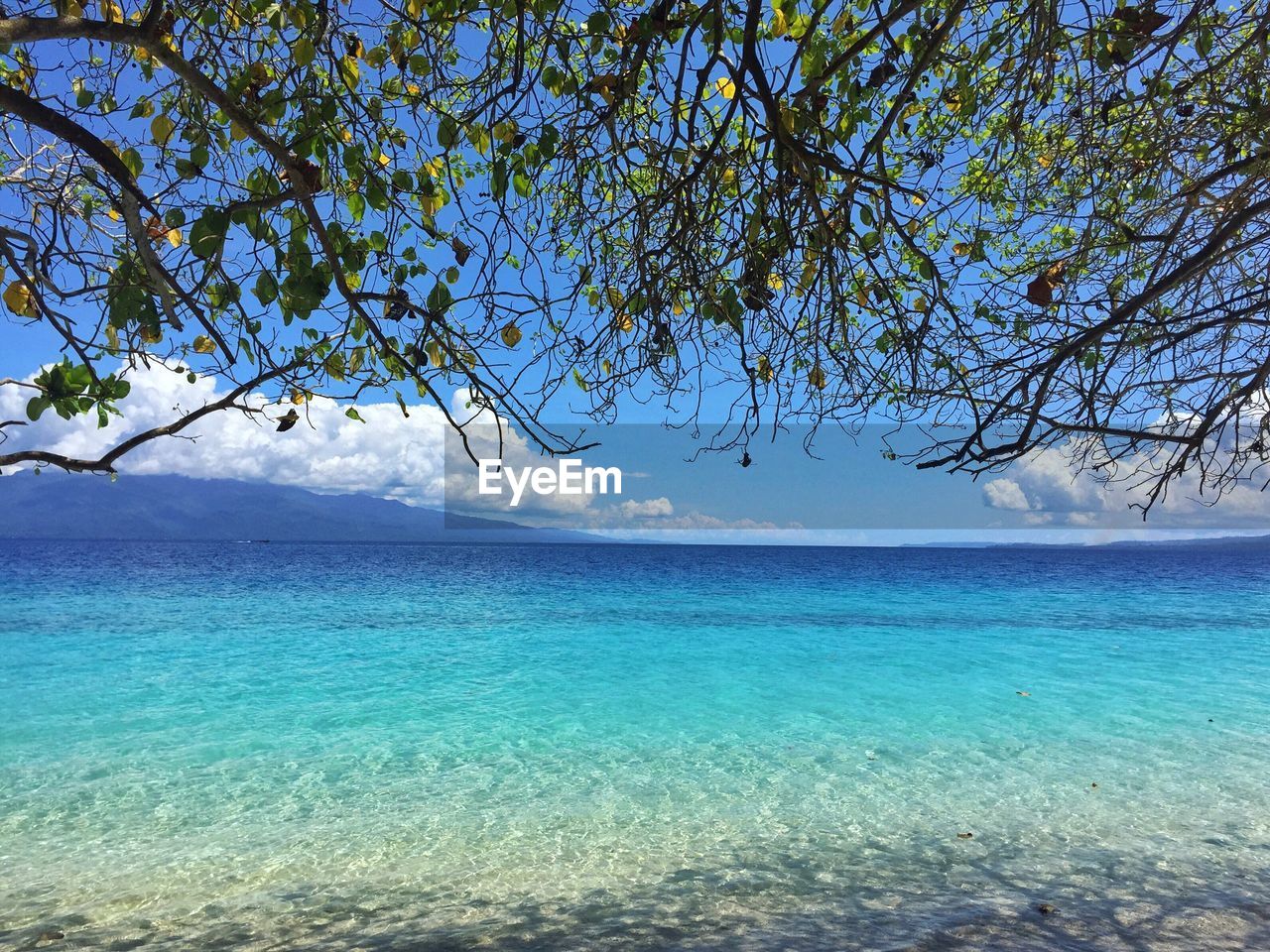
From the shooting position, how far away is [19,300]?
95.4 inches

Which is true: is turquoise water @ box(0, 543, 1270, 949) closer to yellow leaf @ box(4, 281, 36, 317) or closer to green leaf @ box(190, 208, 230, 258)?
yellow leaf @ box(4, 281, 36, 317)

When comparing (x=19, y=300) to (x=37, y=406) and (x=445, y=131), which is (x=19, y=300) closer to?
(x=37, y=406)

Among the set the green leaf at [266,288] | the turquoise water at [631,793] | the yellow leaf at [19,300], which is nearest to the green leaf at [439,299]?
the green leaf at [266,288]

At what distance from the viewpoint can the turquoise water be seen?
3.74m

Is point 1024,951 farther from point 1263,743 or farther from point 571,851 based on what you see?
point 1263,743

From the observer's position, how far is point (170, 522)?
14788 cm

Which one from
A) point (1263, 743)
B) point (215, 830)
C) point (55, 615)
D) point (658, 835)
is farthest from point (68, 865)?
point (55, 615)

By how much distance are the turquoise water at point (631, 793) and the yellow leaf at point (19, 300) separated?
2821mm

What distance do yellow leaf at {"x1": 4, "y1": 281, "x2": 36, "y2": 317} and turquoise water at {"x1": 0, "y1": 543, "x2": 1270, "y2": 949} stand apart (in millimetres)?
2821

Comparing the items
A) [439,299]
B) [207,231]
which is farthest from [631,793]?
[207,231]

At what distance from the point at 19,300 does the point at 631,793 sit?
4.86 meters

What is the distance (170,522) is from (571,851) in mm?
167282

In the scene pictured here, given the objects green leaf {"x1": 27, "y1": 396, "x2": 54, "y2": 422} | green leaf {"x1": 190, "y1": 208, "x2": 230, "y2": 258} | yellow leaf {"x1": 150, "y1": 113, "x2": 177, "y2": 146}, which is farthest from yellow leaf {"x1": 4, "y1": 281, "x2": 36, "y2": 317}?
green leaf {"x1": 190, "y1": 208, "x2": 230, "y2": 258}

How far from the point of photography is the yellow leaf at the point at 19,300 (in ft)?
7.92
